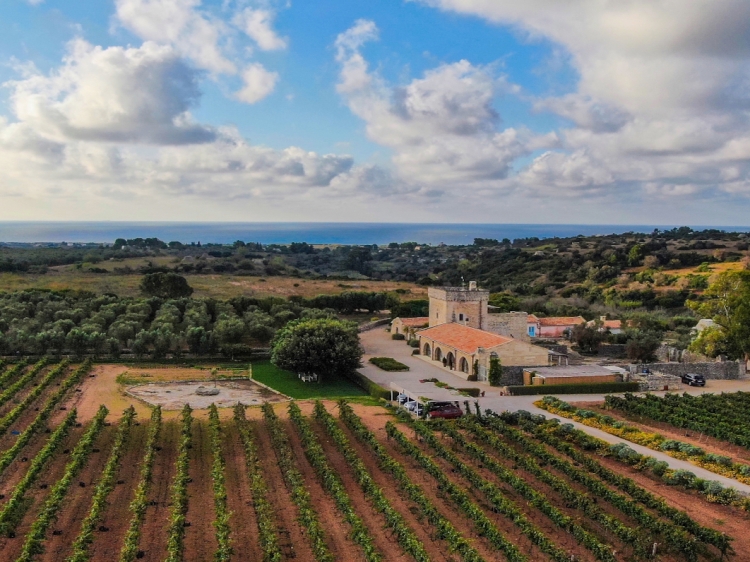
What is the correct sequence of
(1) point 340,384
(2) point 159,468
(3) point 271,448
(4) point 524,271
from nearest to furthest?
1. (2) point 159,468
2. (3) point 271,448
3. (1) point 340,384
4. (4) point 524,271

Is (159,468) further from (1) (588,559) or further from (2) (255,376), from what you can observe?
(2) (255,376)

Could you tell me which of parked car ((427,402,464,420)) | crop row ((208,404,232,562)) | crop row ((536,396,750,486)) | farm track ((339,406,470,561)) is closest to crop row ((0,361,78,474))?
crop row ((208,404,232,562))

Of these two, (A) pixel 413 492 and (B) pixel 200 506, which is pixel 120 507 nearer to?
(B) pixel 200 506

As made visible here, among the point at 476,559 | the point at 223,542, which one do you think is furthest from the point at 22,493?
the point at 476,559

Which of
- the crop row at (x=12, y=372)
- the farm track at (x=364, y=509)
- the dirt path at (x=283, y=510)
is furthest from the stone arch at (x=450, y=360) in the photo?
the crop row at (x=12, y=372)

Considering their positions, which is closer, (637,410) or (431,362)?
(637,410)
